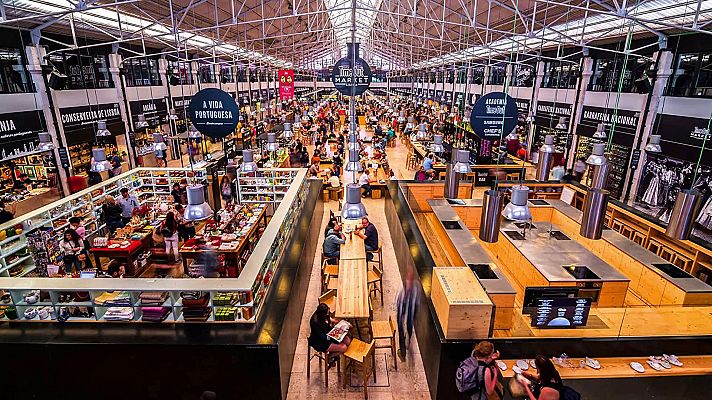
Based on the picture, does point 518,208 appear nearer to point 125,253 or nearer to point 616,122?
point 125,253

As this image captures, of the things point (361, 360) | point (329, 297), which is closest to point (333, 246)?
point (329, 297)

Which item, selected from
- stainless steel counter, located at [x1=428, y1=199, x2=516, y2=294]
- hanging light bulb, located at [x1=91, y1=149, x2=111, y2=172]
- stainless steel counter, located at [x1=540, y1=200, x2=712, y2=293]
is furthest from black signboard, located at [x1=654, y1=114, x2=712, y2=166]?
hanging light bulb, located at [x1=91, y1=149, x2=111, y2=172]

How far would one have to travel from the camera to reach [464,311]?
185 inches

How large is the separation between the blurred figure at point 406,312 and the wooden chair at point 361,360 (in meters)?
0.59

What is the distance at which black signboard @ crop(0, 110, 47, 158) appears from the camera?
437 inches

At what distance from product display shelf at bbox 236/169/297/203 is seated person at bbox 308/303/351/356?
619cm

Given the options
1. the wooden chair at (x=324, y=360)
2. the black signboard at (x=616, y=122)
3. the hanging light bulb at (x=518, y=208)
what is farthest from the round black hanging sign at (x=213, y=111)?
the black signboard at (x=616, y=122)

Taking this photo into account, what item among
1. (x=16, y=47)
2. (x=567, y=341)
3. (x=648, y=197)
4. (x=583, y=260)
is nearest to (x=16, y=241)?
(x=16, y=47)

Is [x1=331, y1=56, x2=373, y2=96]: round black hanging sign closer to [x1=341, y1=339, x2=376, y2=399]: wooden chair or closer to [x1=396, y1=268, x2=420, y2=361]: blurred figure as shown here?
[x1=396, y1=268, x2=420, y2=361]: blurred figure

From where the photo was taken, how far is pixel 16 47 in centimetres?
1176

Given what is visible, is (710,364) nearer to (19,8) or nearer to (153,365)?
(153,365)

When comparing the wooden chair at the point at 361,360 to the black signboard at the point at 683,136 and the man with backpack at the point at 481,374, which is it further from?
the black signboard at the point at 683,136

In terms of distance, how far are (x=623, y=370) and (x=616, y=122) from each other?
11.9m

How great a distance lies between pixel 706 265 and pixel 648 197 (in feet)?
21.2
